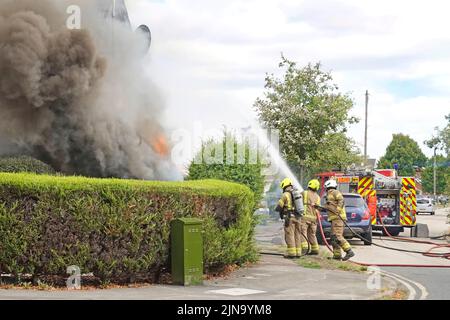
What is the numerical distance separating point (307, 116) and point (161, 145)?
34.6 feet

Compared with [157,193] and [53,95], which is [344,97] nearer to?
[53,95]

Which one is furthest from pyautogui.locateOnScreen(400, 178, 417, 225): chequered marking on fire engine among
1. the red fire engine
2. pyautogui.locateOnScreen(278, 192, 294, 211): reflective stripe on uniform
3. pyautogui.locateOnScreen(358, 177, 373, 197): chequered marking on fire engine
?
pyautogui.locateOnScreen(278, 192, 294, 211): reflective stripe on uniform

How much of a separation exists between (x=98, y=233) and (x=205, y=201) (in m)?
2.08

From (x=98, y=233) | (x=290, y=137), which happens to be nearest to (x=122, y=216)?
(x=98, y=233)

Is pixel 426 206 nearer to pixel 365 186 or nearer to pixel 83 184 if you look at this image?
pixel 365 186

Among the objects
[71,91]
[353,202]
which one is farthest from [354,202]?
[71,91]

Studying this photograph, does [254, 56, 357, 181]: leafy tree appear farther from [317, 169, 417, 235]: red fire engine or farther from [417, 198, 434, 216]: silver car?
[417, 198, 434, 216]: silver car

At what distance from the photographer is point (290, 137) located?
2784 cm

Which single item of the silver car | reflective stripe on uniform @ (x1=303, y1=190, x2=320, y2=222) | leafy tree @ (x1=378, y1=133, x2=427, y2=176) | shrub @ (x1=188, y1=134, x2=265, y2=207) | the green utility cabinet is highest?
leafy tree @ (x1=378, y1=133, x2=427, y2=176)

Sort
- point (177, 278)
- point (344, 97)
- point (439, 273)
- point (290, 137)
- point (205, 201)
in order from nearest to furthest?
point (177, 278)
point (205, 201)
point (439, 273)
point (290, 137)
point (344, 97)

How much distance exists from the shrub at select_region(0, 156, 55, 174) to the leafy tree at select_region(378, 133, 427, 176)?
7372 cm

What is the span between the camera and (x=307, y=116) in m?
27.7

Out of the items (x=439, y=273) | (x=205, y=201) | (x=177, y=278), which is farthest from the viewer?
(x=439, y=273)

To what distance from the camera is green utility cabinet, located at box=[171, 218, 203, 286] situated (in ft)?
30.8
